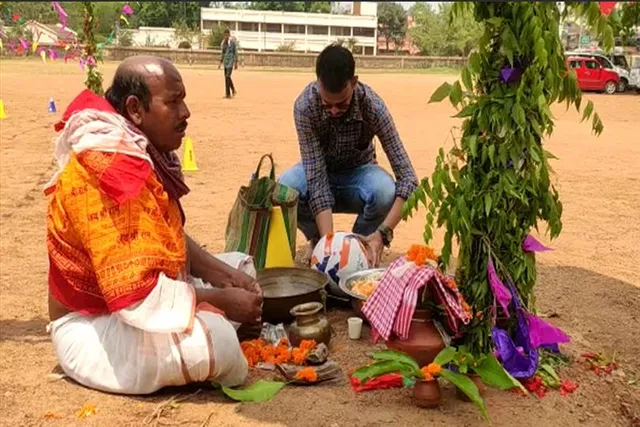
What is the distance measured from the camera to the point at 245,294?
3.16 meters

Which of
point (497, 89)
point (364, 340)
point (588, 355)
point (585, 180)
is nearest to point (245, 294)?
point (364, 340)

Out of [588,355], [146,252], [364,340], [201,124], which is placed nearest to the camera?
[146,252]

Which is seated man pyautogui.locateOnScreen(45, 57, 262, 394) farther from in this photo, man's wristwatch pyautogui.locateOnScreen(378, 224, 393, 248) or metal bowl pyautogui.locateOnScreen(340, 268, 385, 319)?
man's wristwatch pyautogui.locateOnScreen(378, 224, 393, 248)

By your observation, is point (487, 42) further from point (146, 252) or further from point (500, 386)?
point (146, 252)

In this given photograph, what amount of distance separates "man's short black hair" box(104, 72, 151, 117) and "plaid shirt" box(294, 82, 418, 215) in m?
1.68

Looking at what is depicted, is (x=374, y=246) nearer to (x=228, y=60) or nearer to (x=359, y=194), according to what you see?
(x=359, y=194)

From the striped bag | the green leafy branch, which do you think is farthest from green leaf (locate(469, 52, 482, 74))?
the striped bag

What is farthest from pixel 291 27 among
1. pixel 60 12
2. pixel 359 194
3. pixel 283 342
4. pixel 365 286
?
pixel 283 342

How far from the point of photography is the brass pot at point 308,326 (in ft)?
11.2

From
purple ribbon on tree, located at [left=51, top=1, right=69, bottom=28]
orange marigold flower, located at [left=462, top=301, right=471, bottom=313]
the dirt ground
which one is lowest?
the dirt ground

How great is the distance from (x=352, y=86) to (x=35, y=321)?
2265 mm

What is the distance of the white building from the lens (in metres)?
72.1

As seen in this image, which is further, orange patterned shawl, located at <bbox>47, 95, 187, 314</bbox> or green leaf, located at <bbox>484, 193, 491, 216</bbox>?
green leaf, located at <bbox>484, 193, 491, 216</bbox>

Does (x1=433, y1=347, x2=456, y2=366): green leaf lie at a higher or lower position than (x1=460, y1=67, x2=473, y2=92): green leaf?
lower
